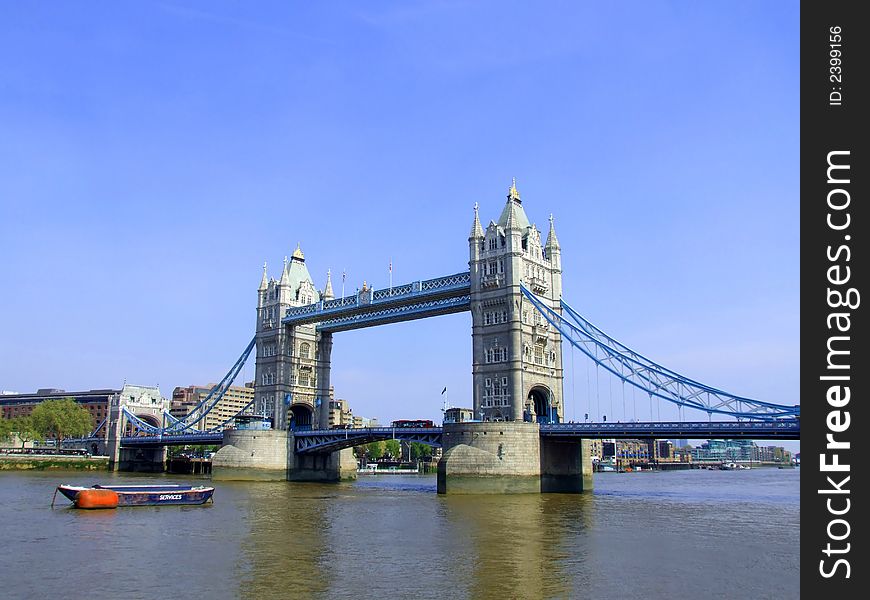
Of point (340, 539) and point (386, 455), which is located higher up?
point (340, 539)

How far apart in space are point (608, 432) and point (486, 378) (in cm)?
1596

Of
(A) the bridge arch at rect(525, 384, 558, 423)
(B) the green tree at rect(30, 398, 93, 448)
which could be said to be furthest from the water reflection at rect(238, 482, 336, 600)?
(B) the green tree at rect(30, 398, 93, 448)

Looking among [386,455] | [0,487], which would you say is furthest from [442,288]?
[386,455]

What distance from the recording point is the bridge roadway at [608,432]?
55.5 metres

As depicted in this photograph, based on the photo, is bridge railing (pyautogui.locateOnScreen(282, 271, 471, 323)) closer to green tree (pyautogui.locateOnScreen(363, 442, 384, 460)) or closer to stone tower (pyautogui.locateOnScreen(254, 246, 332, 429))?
stone tower (pyautogui.locateOnScreen(254, 246, 332, 429))

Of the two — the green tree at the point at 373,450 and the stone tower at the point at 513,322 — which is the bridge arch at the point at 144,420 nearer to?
the green tree at the point at 373,450

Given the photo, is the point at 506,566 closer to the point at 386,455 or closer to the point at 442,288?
the point at 442,288

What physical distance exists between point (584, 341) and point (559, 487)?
13.3 meters

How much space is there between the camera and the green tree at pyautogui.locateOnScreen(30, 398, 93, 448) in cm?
13788

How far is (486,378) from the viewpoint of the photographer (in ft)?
247

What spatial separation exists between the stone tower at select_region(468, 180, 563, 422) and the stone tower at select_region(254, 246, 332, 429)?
111ft
